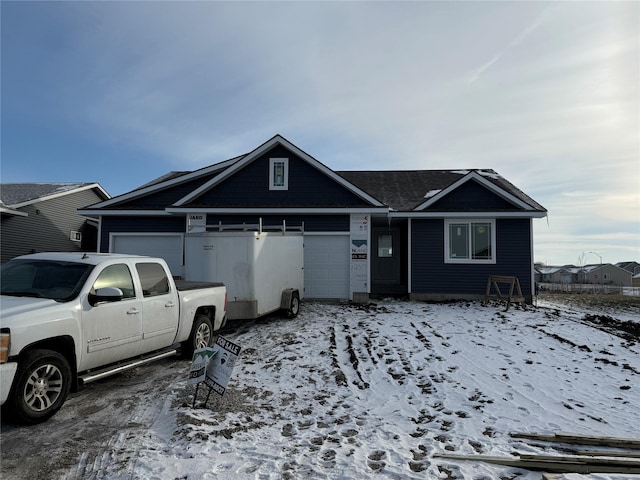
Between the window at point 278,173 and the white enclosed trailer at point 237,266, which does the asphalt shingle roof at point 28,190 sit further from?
the white enclosed trailer at point 237,266

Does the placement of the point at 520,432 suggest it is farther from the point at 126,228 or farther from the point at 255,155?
the point at 126,228

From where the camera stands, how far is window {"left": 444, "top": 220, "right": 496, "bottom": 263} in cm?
1424

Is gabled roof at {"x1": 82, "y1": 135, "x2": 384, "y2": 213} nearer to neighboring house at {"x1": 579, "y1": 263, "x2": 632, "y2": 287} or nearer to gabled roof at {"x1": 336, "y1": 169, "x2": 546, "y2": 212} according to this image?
gabled roof at {"x1": 336, "y1": 169, "x2": 546, "y2": 212}

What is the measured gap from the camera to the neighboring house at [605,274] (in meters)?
69.6

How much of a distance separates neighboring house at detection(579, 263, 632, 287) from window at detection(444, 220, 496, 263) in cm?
7093

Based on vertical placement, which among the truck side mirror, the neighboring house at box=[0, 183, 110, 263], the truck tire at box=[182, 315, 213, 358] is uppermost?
the neighboring house at box=[0, 183, 110, 263]

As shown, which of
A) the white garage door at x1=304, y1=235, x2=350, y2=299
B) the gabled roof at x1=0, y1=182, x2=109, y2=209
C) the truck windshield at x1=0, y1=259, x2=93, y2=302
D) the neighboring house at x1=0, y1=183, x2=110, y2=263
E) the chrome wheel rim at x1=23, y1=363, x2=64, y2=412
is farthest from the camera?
the gabled roof at x1=0, y1=182, x2=109, y2=209

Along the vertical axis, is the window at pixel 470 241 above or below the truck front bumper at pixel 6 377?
above

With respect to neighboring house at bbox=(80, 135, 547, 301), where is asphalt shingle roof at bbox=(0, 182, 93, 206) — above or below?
above

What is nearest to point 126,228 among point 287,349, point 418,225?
point 287,349

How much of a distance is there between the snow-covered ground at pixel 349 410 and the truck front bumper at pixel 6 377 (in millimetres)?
489

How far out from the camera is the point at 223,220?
47.0 ft

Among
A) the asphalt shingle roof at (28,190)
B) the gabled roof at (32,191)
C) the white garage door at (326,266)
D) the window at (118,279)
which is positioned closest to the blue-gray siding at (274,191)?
the white garage door at (326,266)

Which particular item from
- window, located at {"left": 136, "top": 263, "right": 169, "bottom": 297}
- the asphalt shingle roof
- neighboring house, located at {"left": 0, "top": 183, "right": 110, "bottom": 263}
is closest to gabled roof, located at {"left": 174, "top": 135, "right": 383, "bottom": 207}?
window, located at {"left": 136, "top": 263, "right": 169, "bottom": 297}
